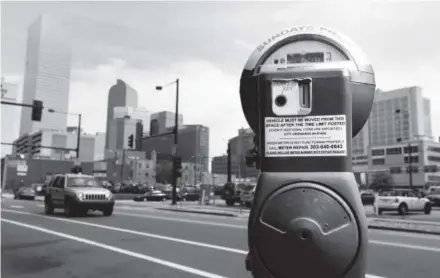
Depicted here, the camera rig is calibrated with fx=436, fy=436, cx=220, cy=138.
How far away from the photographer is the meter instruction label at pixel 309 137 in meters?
2.44

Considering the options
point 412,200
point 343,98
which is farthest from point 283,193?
point 412,200

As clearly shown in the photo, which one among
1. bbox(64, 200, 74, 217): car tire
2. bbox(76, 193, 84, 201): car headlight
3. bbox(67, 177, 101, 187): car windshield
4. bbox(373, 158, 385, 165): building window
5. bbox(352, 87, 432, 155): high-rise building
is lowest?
bbox(64, 200, 74, 217): car tire

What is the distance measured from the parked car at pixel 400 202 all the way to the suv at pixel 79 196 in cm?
1198

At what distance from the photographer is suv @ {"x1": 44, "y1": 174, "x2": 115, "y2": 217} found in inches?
577

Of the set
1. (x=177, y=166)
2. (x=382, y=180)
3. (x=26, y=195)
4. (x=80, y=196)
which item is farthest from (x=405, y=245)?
(x=382, y=180)

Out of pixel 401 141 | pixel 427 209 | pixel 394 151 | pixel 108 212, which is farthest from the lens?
pixel 394 151

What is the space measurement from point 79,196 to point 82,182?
4.41 ft

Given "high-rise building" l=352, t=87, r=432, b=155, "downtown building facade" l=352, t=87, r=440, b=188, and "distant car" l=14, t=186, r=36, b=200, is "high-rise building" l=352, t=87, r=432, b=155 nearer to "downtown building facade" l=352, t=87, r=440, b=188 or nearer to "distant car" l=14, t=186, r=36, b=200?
"downtown building facade" l=352, t=87, r=440, b=188

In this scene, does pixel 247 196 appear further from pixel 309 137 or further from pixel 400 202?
pixel 309 137

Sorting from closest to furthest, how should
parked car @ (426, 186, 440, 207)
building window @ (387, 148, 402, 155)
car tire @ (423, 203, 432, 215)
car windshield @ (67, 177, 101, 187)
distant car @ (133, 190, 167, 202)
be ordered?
car windshield @ (67, 177, 101, 187) < car tire @ (423, 203, 432, 215) < parked car @ (426, 186, 440, 207) < distant car @ (133, 190, 167, 202) < building window @ (387, 148, 402, 155)

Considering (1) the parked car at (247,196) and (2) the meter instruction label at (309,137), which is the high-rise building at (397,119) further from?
(2) the meter instruction label at (309,137)

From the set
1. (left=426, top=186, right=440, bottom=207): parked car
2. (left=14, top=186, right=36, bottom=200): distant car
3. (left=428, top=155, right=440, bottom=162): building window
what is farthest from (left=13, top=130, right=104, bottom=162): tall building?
(left=428, top=155, right=440, bottom=162): building window

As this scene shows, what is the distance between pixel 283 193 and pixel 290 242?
0.26 m

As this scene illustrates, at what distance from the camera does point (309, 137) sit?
245 centimetres
